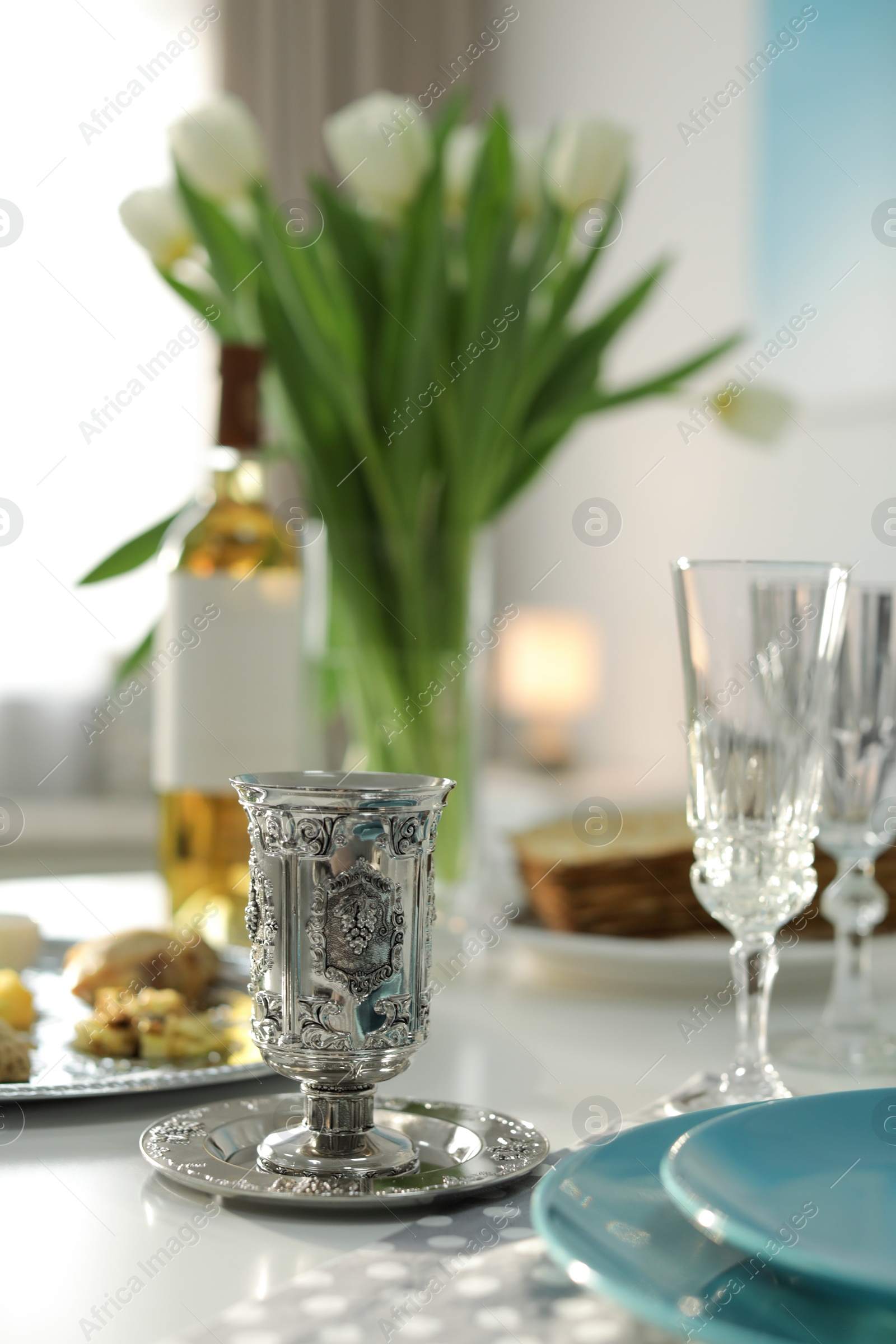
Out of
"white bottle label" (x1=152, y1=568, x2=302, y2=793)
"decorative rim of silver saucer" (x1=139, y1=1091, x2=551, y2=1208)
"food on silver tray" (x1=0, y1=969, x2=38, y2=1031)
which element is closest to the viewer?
"decorative rim of silver saucer" (x1=139, y1=1091, x2=551, y2=1208)

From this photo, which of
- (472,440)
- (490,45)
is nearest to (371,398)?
(472,440)

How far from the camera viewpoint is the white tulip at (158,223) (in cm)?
109

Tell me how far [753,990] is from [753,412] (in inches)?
24.6

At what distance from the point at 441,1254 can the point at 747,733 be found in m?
0.27

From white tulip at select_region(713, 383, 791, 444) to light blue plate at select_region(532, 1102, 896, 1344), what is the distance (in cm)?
79

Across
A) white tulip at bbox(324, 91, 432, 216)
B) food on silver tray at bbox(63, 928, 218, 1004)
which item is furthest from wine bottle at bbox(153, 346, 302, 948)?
white tulip at bbox(324, 91, 432, 216)

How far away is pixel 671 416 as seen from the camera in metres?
3.77

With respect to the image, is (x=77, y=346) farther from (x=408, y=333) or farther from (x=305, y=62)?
(x=408, y=333)

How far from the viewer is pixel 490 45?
4.45 metres

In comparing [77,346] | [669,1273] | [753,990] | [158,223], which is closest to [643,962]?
[753,990]

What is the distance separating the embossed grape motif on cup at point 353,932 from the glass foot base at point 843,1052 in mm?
296

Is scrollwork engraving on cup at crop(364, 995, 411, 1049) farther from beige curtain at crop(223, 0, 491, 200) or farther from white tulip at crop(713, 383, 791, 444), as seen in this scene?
beige curtain at crop(223, 0, 491, 200)

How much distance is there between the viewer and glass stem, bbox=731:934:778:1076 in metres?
0.58

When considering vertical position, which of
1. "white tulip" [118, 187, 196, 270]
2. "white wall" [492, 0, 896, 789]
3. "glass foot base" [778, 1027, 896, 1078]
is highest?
"white wall" [492, 0, 896, 789]
